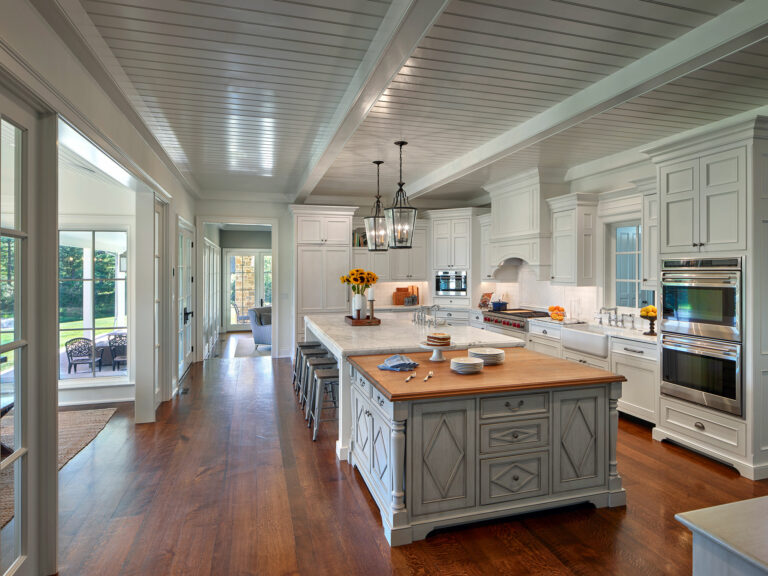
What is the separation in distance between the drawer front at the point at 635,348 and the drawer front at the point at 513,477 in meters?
2.01

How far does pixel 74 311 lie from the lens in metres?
4.84

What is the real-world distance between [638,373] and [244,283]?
912 cm

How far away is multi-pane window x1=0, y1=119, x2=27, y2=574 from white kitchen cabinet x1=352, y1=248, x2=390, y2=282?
5625 millimetres

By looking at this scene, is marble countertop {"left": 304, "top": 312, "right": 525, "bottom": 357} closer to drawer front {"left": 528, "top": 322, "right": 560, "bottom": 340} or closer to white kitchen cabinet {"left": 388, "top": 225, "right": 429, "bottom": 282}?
drawer front {"left": 528, "top": 322, "right": 560, "bottom": 340}

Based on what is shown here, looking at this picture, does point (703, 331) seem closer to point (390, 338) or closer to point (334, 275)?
point (390, 338)

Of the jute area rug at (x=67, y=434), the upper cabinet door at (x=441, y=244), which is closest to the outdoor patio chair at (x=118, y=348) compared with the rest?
the jute area rug at (x=67, y=434)

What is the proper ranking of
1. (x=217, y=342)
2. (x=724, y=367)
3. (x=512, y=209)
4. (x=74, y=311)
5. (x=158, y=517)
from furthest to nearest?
(x=217, y=342)
(x=512, y=209)
(x=74, y=311)
(x=724, y=367)
(x=158, y=517)

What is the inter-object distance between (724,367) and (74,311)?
588cm

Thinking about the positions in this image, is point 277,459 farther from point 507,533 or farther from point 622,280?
point 622,280

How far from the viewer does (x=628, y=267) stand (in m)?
5.02

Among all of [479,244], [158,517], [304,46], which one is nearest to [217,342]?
[479,244]

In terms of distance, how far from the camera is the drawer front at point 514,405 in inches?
100.0

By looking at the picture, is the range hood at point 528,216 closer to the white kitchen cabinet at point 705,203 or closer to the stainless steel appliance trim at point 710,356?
the white kitchen cabinet at point 705,203

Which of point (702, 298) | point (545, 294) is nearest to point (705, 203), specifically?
point (702, 298)
